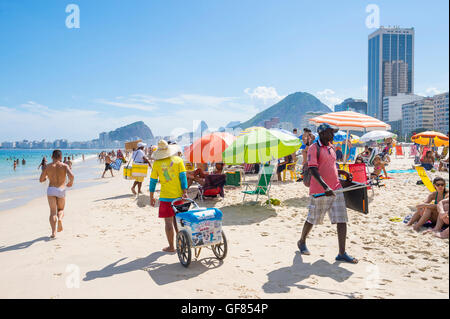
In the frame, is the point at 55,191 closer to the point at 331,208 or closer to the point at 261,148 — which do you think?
the point at 261,148

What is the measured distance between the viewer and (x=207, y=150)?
9328mm

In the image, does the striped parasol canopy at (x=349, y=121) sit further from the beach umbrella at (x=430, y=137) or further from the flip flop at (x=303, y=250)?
the flip flop at (x=303, y=250)

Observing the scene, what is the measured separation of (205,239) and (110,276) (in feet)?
3.92

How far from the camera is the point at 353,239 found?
185 inches

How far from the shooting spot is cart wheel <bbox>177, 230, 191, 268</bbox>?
367 centimetres

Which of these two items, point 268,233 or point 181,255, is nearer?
point 181,255

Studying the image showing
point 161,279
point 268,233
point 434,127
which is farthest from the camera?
point 434,127

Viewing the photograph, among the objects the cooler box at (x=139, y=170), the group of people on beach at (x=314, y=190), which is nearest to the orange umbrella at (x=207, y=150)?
the cooler box at (x=139, y=170)

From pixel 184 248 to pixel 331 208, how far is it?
1930 mm

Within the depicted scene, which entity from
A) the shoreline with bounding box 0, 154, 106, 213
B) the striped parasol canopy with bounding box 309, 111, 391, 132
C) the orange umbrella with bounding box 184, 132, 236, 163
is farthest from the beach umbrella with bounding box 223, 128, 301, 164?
the shoreline with bounding box 0, 154, 106, 213

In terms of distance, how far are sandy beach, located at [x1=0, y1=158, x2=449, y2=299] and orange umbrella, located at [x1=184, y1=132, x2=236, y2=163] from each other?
10.1 feet
